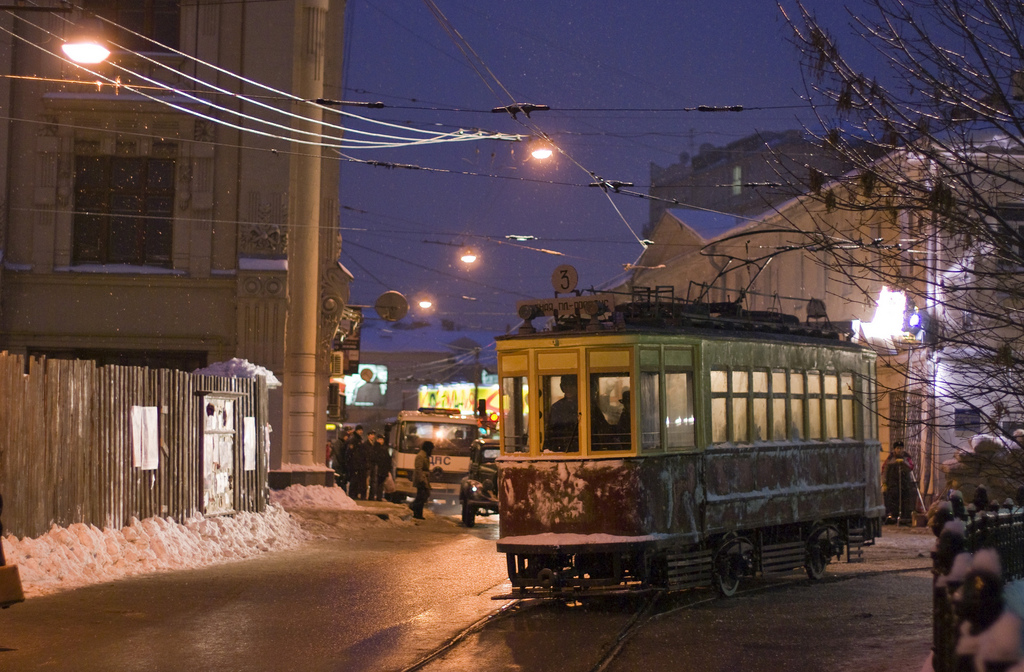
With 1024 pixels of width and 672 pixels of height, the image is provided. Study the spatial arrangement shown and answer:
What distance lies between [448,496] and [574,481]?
21.2m

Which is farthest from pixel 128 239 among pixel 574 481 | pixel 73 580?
pixel 574 481

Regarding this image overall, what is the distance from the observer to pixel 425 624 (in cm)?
1034

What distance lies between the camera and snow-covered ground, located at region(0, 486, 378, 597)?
1200cm

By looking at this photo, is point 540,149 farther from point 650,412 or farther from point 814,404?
point 650,412

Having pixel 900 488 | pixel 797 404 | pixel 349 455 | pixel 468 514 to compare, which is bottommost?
pixel 468 514

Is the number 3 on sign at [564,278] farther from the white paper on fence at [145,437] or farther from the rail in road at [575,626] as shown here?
the white paper on fence at [145,437]

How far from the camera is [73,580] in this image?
12.2 metres

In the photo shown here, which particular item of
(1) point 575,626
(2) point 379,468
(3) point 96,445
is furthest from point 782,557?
(2) point 379,468

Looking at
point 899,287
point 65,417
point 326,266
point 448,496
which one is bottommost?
point 448,496

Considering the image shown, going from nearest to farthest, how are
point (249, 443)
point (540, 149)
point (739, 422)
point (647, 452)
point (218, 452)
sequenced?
point (647, 452)
point (739, 422)
point (218, 452)
point (249, 443)
point (540, 149)

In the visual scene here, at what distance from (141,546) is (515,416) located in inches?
194

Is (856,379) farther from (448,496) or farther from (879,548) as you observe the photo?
(448,496)

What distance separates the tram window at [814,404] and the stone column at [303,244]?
36.7 ft

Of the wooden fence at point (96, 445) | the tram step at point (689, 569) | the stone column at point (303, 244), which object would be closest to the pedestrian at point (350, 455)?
the stone column at point (303, 244)
